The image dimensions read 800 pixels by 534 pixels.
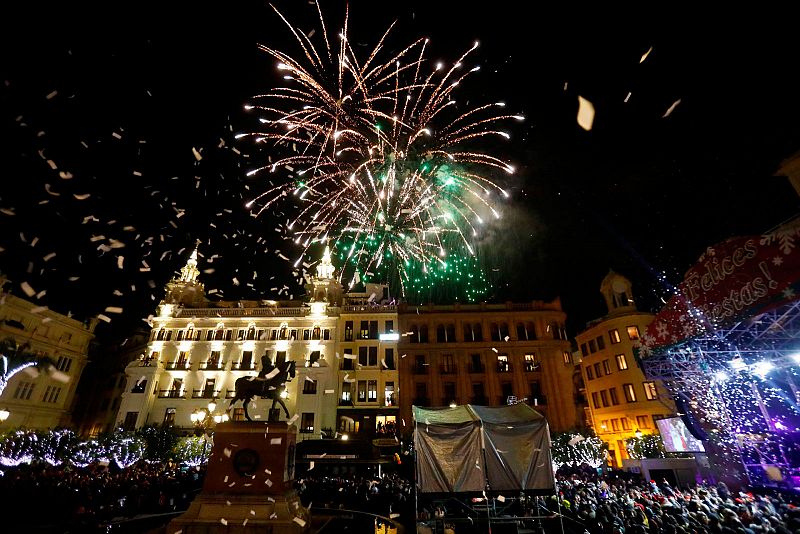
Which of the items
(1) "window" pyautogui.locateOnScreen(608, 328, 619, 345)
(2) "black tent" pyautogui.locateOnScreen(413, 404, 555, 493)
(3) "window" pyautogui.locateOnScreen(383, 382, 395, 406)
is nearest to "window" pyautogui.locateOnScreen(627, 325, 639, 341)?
(1) "window" pyautogui.locateOnScreen(608, 328, 619, 345)

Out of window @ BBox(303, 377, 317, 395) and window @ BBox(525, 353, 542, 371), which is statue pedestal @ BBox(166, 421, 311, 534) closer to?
window @ BBox(303, 377, 317, 395)

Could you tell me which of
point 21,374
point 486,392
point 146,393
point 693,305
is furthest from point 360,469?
point 21,374

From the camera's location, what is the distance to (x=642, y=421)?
32938 millimetres

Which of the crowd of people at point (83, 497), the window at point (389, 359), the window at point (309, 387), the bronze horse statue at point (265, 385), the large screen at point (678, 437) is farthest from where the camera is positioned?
the window at point (389, 359)

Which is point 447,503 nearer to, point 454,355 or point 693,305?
point 693,305

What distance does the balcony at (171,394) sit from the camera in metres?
33.7

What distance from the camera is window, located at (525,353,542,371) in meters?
37.8

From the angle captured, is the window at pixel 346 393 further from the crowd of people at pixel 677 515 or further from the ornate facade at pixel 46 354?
the ornate facade at pixel 46 354

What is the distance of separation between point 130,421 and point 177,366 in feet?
17.7

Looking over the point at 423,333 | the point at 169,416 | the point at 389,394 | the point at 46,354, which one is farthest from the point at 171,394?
the point at 423,333

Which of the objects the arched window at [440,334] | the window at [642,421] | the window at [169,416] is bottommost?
the window at [642,421]

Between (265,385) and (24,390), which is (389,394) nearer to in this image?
(265,385)

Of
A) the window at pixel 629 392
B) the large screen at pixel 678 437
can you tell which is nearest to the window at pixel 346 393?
the large screen at pixel 678 437

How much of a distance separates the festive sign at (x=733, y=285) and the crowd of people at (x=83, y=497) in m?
18.1
